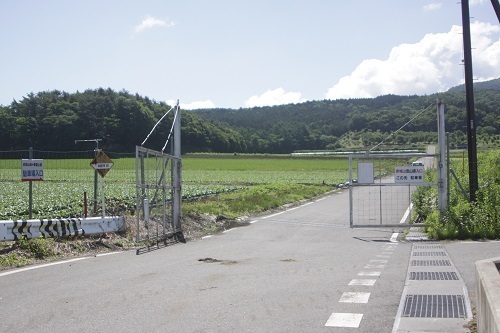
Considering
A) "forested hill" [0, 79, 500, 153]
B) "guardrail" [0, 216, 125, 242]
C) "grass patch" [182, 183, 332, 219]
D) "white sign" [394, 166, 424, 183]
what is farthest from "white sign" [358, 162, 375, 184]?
"guardrail" [0, 216, 125, 242]

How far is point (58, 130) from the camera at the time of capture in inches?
1649

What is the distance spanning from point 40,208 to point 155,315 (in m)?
13.2

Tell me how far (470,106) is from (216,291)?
1143 centimetres

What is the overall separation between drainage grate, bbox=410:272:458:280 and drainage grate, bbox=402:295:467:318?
4.63ft

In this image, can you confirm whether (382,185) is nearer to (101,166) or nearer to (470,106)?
(470,106)

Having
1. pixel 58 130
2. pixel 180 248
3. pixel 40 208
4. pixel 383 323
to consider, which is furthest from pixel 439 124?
pixel 58 130

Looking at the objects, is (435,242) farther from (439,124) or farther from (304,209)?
(304,209)

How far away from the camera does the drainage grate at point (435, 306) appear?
20.6 feet

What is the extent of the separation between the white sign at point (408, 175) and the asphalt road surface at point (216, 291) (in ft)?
10.7

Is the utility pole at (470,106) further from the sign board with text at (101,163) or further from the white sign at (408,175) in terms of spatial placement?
the sign board with text at (101,163)

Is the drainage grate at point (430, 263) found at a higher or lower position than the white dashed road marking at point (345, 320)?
lower

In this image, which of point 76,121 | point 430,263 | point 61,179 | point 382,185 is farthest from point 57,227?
point 76,121

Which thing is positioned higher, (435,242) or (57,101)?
(57,101)

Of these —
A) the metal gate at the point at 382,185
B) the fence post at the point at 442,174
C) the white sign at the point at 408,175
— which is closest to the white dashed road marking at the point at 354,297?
the metal gate at the point at 382,185
